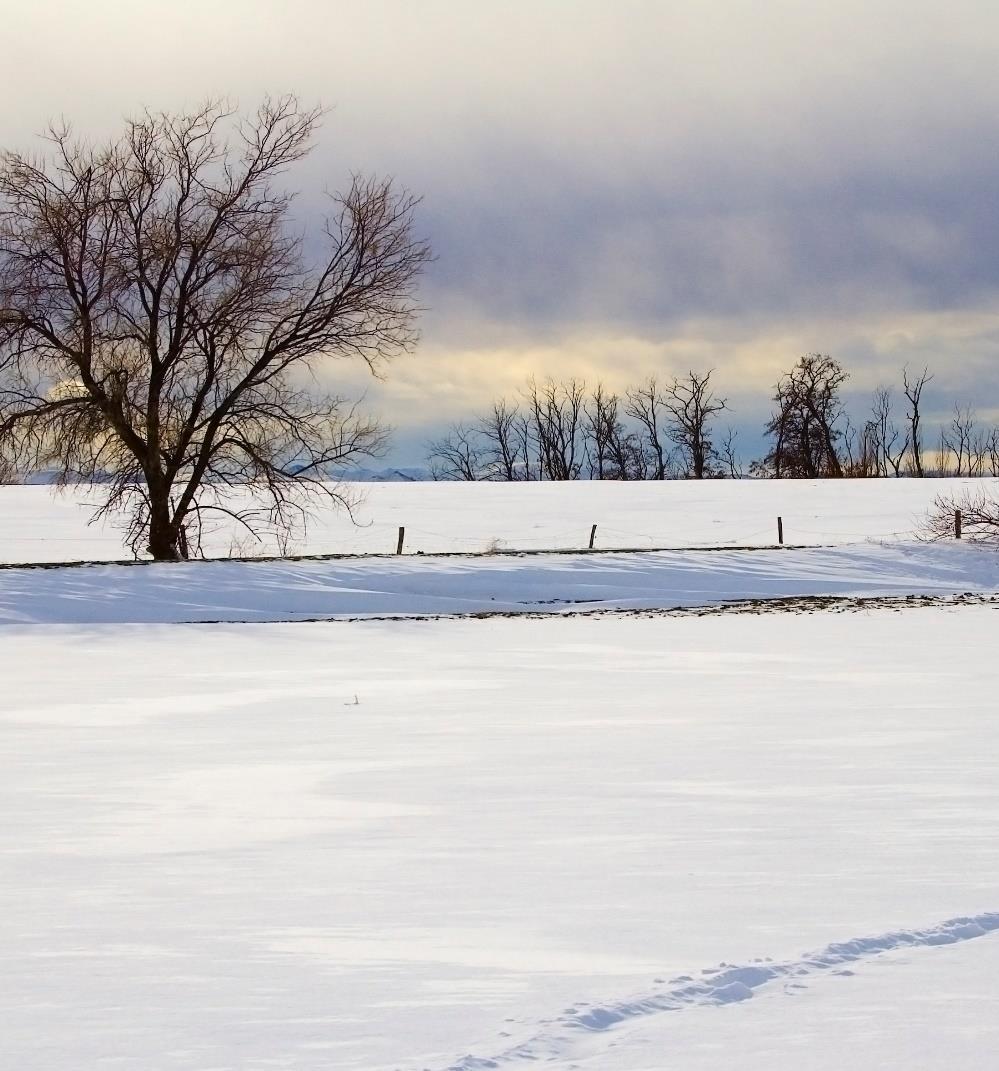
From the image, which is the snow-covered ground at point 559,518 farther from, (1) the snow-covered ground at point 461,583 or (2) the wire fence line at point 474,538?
(1) the snow-covered ground at point 461,583

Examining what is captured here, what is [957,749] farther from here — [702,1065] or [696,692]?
[702,1065]

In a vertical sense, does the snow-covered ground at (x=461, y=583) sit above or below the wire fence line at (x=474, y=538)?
below

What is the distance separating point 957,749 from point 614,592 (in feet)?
61.1

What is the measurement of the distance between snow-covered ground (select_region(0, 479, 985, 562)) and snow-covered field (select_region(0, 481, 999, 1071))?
813 inches

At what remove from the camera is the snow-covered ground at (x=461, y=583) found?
83.2ft

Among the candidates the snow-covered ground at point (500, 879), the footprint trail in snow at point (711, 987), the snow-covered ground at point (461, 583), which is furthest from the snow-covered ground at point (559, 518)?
the footprint trail in snow at point (711, 987)

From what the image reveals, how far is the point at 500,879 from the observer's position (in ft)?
21.0

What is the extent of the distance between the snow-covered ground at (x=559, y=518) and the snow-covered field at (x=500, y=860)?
2065cm

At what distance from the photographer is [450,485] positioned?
70.7 metres

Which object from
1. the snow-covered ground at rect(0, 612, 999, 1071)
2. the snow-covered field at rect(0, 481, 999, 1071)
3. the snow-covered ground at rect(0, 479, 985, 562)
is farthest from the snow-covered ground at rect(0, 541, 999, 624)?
the snow-covered ground at rect(0, 612, 999, 1071)

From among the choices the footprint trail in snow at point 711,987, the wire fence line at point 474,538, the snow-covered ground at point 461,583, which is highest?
the wire fence line at point 474,538

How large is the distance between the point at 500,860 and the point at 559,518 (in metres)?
46.2

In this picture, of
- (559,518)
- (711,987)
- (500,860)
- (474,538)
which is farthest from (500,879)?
(559,518)

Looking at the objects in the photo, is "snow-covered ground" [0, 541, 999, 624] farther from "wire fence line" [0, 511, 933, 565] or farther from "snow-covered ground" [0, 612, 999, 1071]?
"snow-covered ground" [0, 612, 999, 1071]
